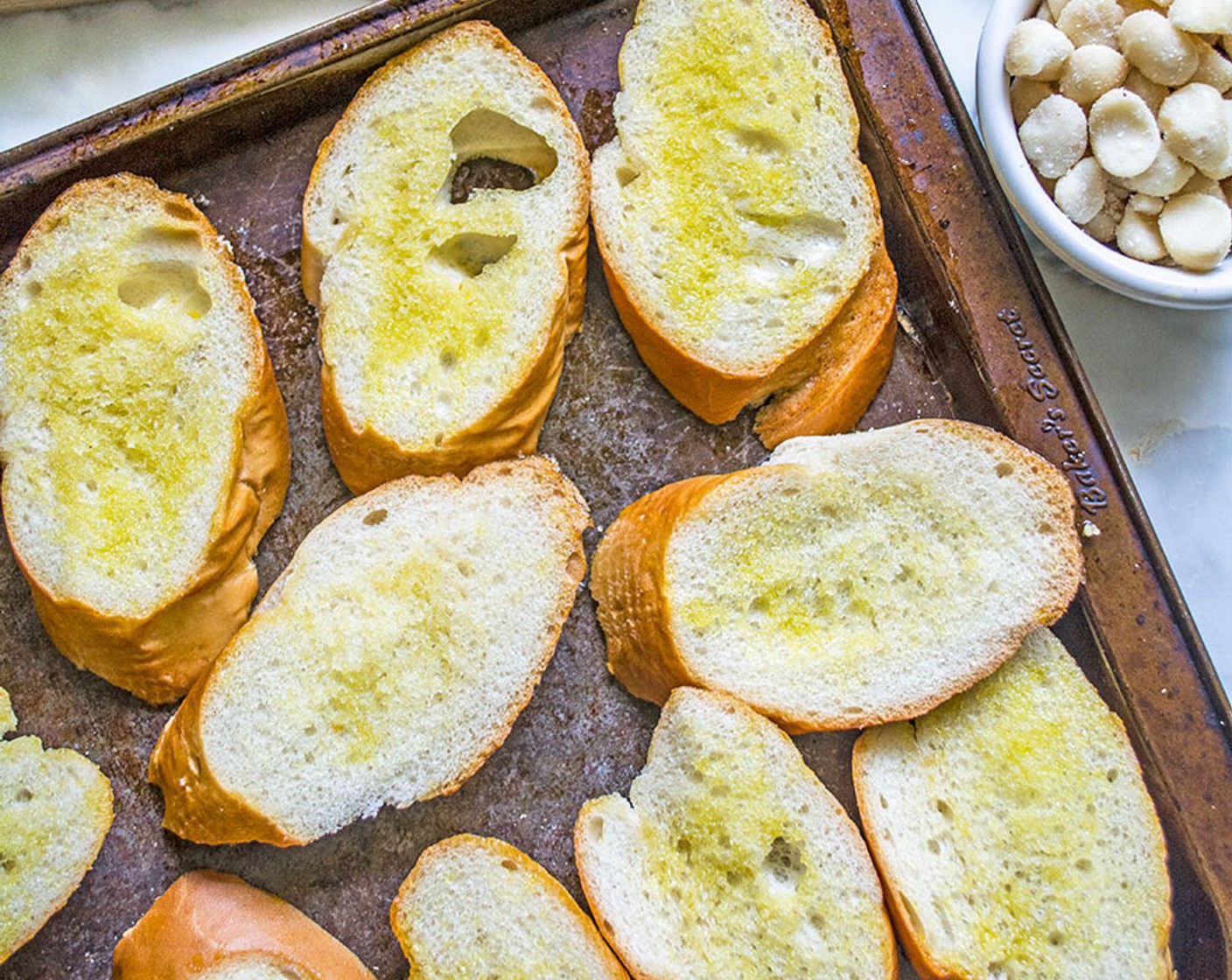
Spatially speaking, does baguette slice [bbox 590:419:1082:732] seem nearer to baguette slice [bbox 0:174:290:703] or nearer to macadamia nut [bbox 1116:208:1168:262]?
macadamia nut [bbox 1116:208:1168:262]

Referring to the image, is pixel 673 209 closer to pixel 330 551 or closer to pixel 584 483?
pixel 584 483

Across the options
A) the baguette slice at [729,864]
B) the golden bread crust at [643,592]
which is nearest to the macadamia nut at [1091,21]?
the golden bread crust at [643,592]

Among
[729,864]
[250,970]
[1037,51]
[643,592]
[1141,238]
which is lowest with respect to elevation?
[729,864]

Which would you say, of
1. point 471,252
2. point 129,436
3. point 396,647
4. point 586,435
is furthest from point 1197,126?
point 129,436

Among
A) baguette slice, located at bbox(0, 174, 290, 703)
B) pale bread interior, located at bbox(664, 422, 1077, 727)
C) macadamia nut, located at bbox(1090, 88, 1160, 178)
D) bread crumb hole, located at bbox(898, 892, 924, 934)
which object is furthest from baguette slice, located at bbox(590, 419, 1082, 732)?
baguette slice, located at bbox(0, 174, 290, 703)

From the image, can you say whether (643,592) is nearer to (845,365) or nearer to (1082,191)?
(845,365)

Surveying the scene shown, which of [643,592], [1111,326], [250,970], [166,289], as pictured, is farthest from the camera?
[1111,326]

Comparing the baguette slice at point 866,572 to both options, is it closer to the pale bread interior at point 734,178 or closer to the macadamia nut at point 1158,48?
the pale bread interior at point 734,178
